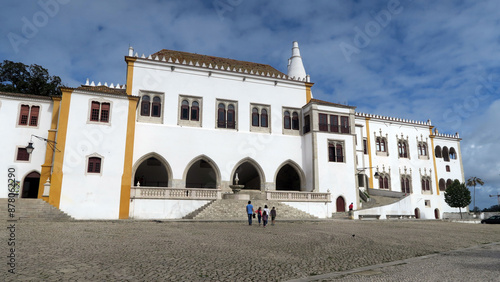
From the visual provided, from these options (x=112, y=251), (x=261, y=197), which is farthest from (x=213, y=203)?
(x=112, y=251)

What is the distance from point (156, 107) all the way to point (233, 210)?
9680mm

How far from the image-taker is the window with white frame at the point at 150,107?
23.8 m

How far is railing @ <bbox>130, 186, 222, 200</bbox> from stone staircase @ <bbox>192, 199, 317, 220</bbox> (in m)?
1.09

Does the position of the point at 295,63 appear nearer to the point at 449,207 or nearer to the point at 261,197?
the point at 261,197

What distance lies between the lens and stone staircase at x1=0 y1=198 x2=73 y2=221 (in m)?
16.2

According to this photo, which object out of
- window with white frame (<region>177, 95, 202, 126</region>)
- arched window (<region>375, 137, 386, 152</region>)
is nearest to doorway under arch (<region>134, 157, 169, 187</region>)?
window with white frame (<region>177, 95, 202, 126</region>)

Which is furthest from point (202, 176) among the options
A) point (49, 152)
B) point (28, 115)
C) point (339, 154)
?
point (28, 115)

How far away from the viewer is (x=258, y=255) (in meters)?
7.53

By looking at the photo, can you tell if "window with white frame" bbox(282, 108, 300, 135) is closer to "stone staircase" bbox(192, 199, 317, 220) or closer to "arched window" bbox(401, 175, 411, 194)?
"stone staircase" bbox(192, 199, 317, 220)

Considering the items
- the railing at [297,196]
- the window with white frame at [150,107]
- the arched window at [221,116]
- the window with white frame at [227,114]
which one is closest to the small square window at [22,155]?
the window with white frame at [150,107]

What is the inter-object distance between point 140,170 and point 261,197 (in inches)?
435

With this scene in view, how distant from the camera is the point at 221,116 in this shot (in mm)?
26062

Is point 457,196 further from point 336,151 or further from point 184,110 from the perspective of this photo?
point 184,110

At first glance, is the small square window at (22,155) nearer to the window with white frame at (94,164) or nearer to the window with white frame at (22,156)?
the window with white frame at (22,156)
